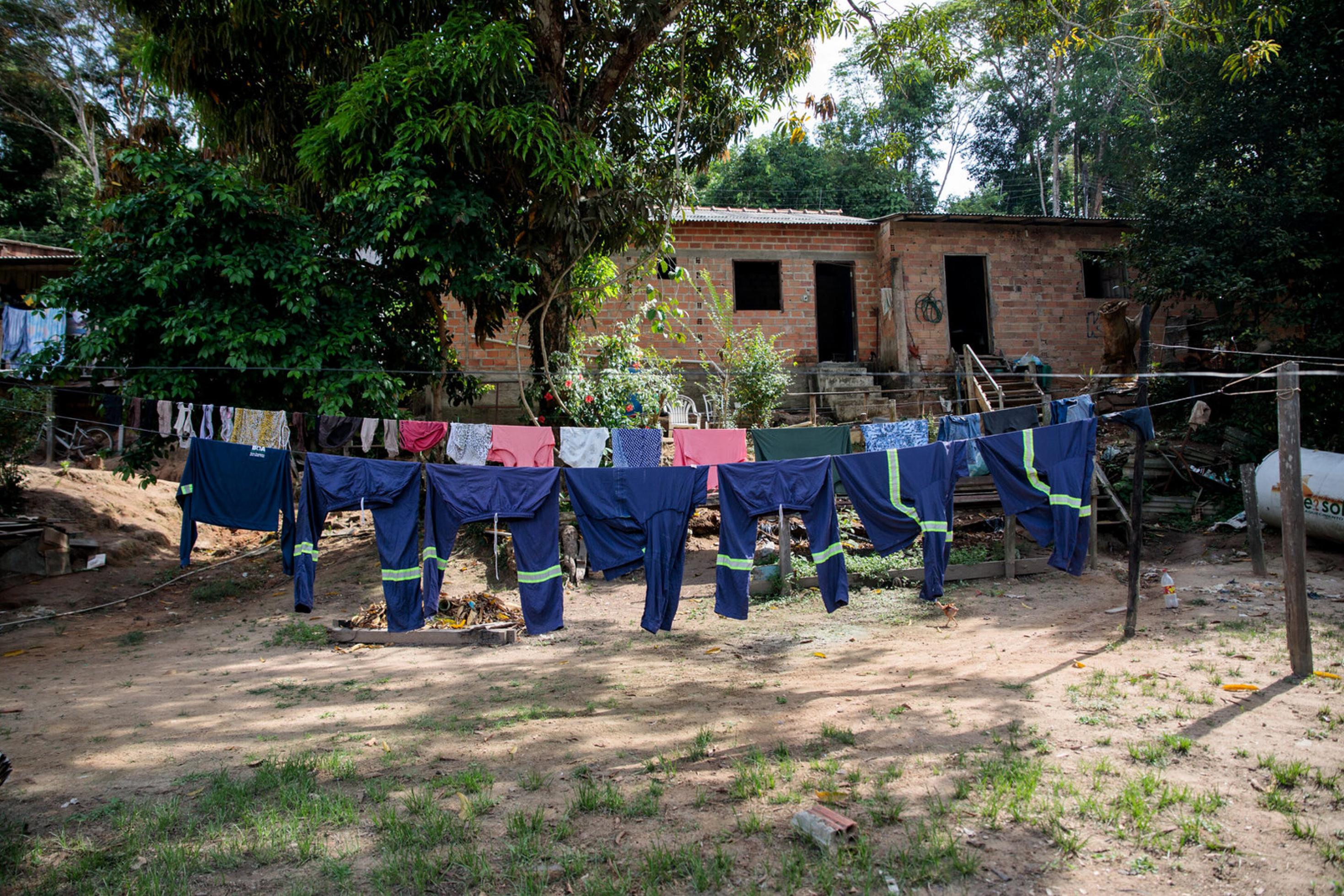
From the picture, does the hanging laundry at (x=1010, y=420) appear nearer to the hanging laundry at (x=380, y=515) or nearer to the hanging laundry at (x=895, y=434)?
the hanging laundry at (x=895, y=434)

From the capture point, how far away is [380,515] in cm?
789

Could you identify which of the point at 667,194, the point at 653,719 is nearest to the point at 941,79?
the point at 667,194

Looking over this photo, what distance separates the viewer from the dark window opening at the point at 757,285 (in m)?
17.7

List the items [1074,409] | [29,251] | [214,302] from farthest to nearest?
[29,251] < [214,302] < [1074,409]

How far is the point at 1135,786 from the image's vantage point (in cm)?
520

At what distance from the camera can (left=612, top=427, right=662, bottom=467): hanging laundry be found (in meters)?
8.84

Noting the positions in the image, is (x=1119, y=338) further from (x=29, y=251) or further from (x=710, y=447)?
(x=29, y=251)

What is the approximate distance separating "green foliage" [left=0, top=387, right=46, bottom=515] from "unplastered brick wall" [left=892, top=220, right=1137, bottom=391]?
51.5 ft

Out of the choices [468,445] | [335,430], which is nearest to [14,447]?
[335,430]

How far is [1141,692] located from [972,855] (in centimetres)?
323

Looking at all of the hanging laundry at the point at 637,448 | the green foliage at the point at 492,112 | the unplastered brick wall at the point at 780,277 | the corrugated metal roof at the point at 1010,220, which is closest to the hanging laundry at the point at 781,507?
the hanging laundry at the point at 637,448

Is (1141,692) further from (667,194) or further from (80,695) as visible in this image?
(80,695)

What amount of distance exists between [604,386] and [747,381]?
9.54ft

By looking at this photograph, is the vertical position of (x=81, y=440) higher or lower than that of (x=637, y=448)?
higher
